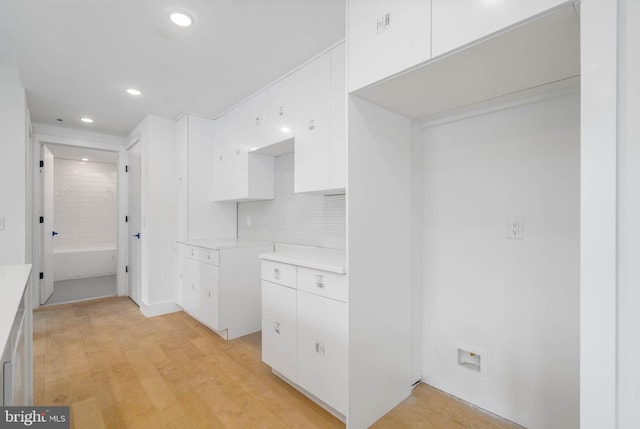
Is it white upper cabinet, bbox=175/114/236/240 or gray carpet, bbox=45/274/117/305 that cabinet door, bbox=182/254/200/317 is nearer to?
white upper cabinet, bbox=175/114/236/240

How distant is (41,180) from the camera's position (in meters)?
4.05

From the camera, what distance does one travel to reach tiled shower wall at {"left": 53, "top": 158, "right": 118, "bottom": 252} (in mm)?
5996

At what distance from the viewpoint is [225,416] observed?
1796 millimetres

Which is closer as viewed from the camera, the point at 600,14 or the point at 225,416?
the point at 600,14

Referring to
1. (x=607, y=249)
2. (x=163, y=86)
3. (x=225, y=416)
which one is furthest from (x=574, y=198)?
(x=163, y=86)

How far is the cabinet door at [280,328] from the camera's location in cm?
200

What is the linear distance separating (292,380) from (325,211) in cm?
137

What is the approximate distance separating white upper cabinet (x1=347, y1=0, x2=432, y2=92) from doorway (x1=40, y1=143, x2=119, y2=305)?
530 centimetres

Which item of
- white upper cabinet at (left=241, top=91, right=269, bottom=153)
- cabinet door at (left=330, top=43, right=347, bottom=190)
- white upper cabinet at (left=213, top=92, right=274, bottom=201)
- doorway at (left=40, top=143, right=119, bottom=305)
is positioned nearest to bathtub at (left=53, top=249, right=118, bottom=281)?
doorway at (left=40, top=143, right=119, bottom=305)

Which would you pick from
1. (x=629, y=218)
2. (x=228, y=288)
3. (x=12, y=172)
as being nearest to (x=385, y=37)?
(x=629, y=218)

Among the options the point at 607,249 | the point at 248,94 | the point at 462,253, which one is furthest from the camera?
the point at 248,94

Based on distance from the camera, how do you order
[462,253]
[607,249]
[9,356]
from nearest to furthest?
[607,249], [9,356], [462,253]

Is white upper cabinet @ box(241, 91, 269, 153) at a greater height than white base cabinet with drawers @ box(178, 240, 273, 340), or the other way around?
white upper cabinet @ box(241, 91, 269, 153)

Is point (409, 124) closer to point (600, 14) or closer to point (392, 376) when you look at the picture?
point (600, 14)
